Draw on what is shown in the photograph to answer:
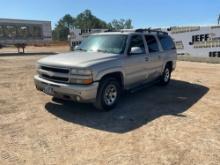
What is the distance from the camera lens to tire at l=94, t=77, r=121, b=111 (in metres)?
6.36

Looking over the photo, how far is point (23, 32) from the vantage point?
32.0 m

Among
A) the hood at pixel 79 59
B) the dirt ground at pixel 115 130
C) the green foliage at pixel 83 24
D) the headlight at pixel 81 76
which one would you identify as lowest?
the dirt ground at pixel 115 130

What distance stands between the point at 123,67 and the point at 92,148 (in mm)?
2794

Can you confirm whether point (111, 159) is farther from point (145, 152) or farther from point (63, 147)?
point (63, 147)

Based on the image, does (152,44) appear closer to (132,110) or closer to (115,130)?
(132,110)

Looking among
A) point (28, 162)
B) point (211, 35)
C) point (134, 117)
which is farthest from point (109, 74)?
point (211, 35)

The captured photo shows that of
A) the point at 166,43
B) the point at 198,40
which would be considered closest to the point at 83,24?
the point at 198,40

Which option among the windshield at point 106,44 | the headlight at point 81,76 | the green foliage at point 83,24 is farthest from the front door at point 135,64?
the green foliage at point 83,24

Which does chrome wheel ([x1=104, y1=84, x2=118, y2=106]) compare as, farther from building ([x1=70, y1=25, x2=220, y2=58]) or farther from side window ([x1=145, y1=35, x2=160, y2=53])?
building ([x1=70, y1=25, x2=220, y2=58])

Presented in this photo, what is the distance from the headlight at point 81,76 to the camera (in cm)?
596

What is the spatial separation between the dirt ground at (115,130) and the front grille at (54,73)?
83cm

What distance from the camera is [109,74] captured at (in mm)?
6613

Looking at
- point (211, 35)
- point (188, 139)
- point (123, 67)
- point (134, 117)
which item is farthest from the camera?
point (211, 35)

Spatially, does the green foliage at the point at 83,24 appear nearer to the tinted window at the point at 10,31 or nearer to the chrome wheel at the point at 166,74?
the tinted window at the point at 10,31
